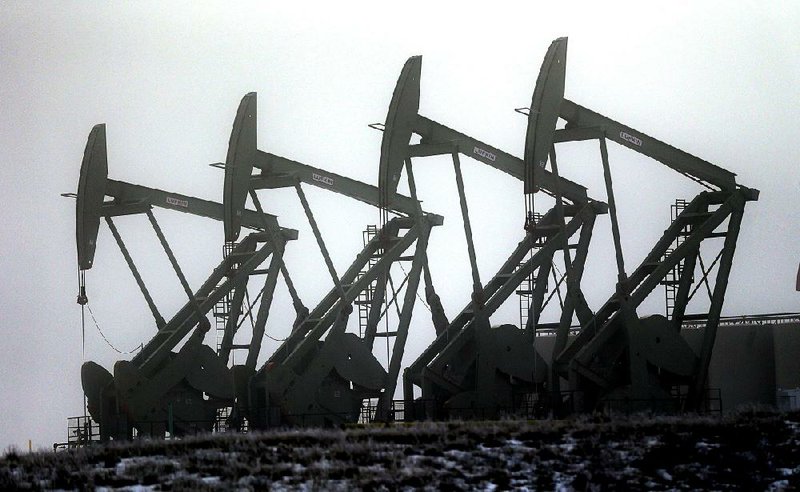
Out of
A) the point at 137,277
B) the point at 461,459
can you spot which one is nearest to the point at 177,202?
the point at 137,277

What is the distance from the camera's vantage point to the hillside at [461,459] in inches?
1076

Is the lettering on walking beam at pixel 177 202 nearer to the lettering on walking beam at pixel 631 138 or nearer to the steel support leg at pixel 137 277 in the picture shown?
the steel support leg at pixel 137 277

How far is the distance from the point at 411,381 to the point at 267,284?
6.00 meters

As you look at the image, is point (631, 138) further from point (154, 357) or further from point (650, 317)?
point (154, 357)

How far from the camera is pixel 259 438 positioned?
32188 millimetres

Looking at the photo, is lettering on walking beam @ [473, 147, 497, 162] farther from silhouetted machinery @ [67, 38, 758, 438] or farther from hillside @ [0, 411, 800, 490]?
hillside @ [0, 411, 800, 490]

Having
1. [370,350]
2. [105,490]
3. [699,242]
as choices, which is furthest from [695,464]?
[370,350]

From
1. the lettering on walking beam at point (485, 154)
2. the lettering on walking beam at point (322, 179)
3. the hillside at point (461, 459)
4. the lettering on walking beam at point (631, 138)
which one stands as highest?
the lettering on walking beam at point (631, 138)

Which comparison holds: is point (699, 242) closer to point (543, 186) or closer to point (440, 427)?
point (543, 186)

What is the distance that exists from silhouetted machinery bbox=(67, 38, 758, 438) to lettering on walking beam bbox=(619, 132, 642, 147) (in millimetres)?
42

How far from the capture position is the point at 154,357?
148ft

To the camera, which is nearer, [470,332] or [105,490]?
[105,490]

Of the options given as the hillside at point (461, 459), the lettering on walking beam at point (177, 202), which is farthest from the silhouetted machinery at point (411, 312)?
the hillside at point (461, 459)

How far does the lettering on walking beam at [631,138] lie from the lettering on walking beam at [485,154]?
305cm
